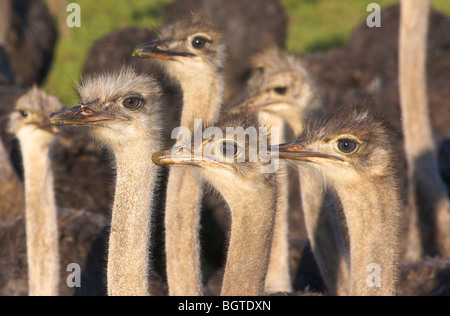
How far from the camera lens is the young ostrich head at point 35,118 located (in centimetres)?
506

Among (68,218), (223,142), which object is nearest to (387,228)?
(223,142)

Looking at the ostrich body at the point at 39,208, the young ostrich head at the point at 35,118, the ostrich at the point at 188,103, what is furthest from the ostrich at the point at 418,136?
the ostrich body at the point at 39,208

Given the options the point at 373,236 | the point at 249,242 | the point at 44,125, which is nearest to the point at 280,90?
the point at 44,125

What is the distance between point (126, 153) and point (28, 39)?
7297mm

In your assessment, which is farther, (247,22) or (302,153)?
(247,22)

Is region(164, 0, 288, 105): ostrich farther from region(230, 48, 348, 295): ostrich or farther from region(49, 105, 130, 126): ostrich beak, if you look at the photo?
region(49, 105, 130, 126): ostrich beak

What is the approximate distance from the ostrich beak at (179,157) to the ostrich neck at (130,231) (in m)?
0.17

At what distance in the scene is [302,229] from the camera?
6.54 m

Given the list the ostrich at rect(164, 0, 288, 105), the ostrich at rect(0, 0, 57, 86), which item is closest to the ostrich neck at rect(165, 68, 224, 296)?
the ostrich at rect(164, 0, 288, 105)

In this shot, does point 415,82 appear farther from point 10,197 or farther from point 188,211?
point 10,197

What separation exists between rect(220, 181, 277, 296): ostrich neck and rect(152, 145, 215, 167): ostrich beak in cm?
19

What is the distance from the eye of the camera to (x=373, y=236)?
3785 millimetres
